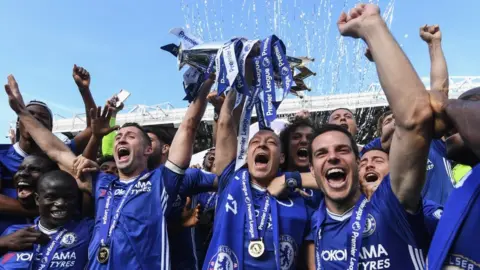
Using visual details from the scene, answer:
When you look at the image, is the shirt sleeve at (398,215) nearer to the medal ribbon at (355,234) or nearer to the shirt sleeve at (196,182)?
the medal ribbon at (355,234)

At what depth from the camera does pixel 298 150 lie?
A: 4492mm

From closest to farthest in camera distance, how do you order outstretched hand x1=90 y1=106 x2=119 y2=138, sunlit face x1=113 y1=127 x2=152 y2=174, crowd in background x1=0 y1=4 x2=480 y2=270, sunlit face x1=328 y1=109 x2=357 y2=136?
crowd in background x1=0 y1=4 x2=480 y2=270 → sunlit face x1=113 y1=127 x2=152 y2=174 → outstretched hand x1=90 y1=106 x2=119 y2=138 → sunlit face x1=328 y1=109 x2=357 y2=136

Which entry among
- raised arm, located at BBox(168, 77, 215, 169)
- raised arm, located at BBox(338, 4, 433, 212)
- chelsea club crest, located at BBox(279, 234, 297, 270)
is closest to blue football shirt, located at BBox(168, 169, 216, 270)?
raised arm, located at BBox(168, 77, 215, 169)

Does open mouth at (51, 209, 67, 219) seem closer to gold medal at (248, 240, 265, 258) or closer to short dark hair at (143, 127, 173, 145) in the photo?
short dark hair at (143, 127, 173, 145)

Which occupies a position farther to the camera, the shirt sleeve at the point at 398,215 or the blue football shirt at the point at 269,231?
the blue football shirt at the point at 269,231

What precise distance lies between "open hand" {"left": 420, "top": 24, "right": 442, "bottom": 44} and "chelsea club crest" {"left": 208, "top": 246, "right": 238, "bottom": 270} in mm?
1981

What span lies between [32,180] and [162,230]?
141 centimetres

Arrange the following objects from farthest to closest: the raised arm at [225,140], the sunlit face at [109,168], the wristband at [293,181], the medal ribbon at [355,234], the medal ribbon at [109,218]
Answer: the sunlit face at [109,168] < the raised arm at [225,140] < the medal ribbon at [109,218] < the wristband at [293,181] < the medal ribbon at [355,234]

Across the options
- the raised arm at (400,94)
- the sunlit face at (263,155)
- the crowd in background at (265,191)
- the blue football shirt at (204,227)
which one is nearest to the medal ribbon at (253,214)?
the crowd in background at (265,191)

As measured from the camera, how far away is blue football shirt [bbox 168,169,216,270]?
412 centimetres

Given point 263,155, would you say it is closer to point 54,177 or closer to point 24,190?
point 54,177

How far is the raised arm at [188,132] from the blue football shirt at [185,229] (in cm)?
32

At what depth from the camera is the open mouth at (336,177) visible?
2866mm

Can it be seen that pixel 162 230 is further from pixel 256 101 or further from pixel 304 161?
pixel 304 161
